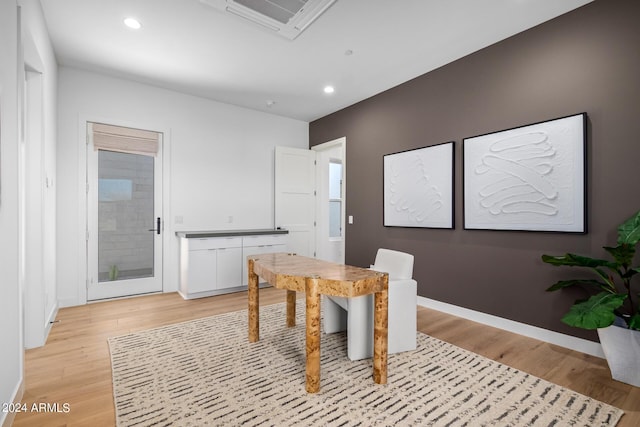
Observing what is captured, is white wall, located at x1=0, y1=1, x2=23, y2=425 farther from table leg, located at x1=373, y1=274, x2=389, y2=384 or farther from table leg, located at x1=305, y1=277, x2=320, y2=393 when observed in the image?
table leg, located at x1=373, y1=274, x2=389, y2=384

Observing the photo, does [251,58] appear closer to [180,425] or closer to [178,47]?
[178,47]

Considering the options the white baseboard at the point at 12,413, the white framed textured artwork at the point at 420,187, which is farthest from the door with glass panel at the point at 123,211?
the white framed textured artwork at the point at 420,187

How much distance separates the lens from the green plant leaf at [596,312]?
1.90 metres

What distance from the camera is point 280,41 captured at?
2.99 meters

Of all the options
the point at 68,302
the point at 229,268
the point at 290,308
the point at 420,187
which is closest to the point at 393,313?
the point at 290,308

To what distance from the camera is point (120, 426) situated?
1.59 metres

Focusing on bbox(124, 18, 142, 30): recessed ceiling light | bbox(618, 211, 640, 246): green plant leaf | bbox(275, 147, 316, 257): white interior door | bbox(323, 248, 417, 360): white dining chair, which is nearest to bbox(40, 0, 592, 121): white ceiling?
bbox(124, 18, 142, 30): recessed ceiling light

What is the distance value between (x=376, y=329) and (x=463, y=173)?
7.05 feet

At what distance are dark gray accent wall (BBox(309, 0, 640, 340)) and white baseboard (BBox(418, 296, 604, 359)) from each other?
0.06 meters

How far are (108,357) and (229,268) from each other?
1972 millimetres

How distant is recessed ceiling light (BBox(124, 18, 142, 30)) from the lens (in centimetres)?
268

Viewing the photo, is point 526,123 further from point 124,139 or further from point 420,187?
point 124,139

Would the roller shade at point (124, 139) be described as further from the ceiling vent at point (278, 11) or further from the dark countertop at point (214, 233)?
the ceiling vent at point (278, 11)

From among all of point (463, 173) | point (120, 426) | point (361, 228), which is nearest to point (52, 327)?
point (120, 426)
